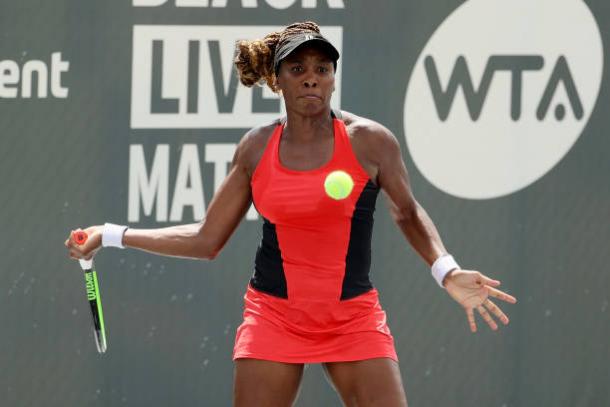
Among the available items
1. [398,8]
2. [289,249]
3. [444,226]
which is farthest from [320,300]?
[398,8]

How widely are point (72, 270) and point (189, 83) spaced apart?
3.61 feet

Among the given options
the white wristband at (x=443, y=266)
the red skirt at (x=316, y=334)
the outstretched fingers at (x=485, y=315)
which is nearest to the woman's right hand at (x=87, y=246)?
the red skirt at (x=316, y=334)

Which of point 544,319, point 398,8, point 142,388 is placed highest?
point 398,8

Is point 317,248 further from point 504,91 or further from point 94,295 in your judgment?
point 504,91

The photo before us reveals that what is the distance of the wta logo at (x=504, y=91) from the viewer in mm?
5371

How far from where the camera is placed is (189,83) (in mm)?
5477

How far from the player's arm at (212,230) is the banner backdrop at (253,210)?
146cm

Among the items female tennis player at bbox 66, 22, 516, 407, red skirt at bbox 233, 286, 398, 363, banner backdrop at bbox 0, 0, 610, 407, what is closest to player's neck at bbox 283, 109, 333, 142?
female tennis player at bbox 66, 22, 516, 407

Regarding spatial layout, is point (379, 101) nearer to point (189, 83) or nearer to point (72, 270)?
point (189, 83)

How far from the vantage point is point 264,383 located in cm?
361

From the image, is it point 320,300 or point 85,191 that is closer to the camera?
point 320,300

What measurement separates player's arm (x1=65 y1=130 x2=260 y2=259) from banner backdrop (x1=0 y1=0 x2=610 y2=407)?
4.80 ft

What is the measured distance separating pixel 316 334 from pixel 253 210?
75.0 inches

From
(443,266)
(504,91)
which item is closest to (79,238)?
(443,266)
